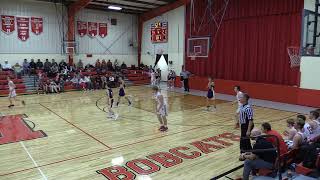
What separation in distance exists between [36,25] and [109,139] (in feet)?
55.4

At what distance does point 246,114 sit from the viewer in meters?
6.84

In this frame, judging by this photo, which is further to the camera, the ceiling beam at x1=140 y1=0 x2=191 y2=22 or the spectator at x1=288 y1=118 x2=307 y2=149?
the ceiling beam at x1=140 y1=0 x2=191 y2=22

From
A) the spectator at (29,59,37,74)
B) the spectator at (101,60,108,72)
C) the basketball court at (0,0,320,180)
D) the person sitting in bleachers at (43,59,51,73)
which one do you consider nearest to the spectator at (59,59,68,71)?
the person sitting in bleachers at (43,59,51,73)

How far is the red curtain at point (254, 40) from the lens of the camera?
52.0 feet

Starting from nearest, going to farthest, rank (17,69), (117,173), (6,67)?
(117,173) < (6,67) < (17,69)

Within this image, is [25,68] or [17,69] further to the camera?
[25,68]

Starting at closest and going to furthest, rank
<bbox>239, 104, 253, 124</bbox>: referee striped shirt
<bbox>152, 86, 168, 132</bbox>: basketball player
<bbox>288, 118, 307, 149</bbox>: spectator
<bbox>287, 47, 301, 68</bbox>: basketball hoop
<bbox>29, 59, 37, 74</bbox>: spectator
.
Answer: <bbox>288, 118, 307, 149</bbox>: spectator
<bbox>239, 104, 253, 124</bbox>: referee striped shirt
<bbox>152, 86, 168, 132</bbox>: basketball player
<bbox>287, 47, 301, 68</bbox>: basketball hoop
<bbox>29, 59, 37, 74</bbox>: spectator

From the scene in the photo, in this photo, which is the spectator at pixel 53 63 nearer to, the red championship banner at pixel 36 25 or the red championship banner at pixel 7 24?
the red championship banner at pixel 36 25

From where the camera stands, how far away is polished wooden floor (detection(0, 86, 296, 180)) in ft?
20.4

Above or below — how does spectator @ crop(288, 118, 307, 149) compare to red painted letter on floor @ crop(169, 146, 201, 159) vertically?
above

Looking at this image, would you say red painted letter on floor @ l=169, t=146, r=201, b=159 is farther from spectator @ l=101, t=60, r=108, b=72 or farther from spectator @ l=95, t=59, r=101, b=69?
spectator @ l=95, t=59, r=101, b=69

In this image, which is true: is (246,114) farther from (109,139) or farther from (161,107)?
(109,139)

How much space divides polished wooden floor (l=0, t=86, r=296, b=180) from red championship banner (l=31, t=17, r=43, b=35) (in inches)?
353

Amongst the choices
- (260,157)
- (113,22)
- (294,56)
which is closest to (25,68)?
(113,22)
